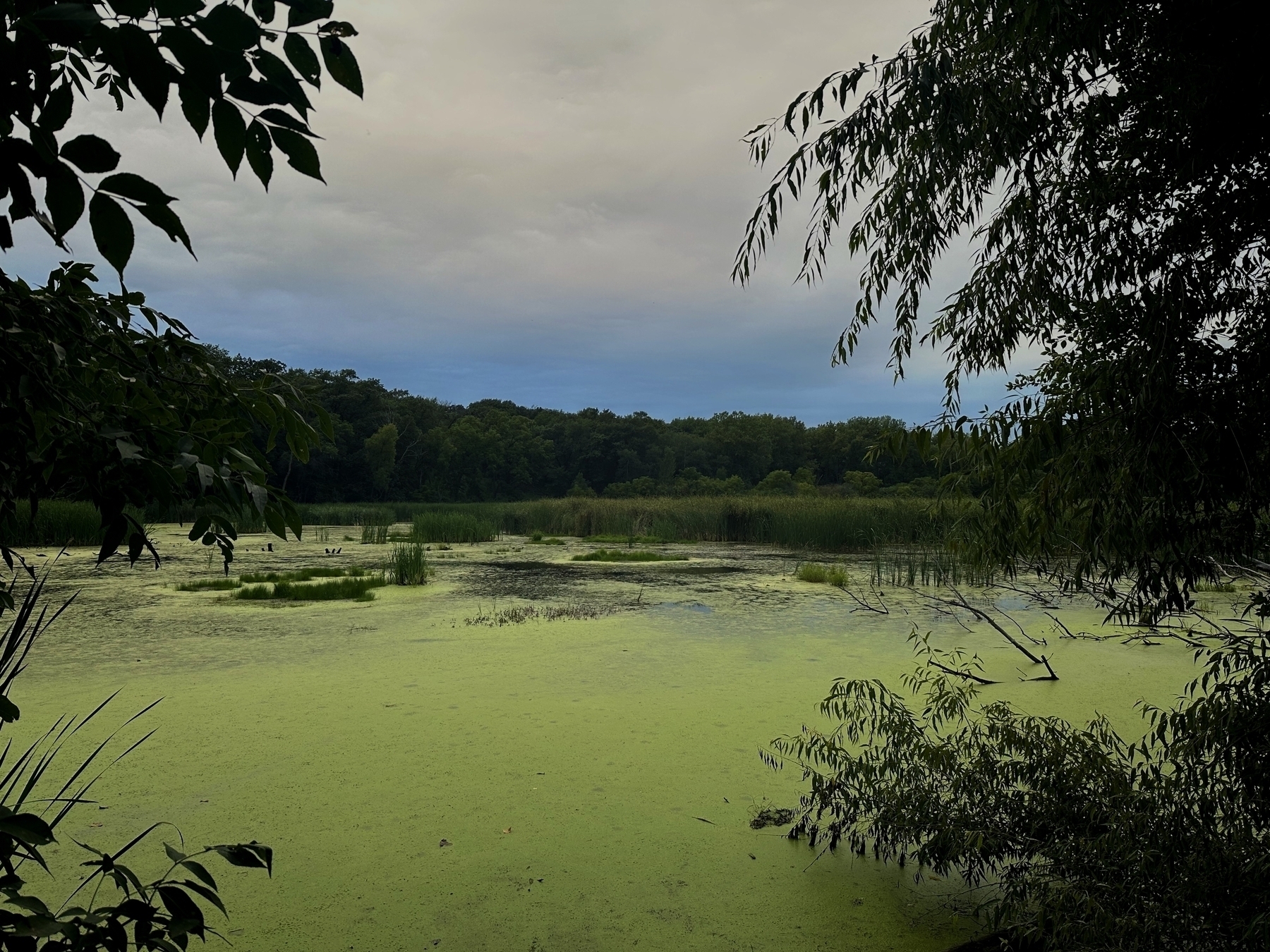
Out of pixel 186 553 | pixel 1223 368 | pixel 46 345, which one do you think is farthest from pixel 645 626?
pixel 186 553

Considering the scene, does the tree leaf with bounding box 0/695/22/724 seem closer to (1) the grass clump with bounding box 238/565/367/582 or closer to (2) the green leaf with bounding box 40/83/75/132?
(2) the green leaf with bounding box 40/83/75/132

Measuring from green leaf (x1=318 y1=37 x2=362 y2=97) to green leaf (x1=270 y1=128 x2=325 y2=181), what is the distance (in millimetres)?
65

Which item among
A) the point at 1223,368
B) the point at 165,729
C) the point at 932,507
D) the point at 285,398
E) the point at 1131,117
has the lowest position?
the point at 165,729

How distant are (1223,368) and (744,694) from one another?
229 cm

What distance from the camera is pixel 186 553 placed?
10.9 metres

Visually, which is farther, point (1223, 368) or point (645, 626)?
point (645, 626)

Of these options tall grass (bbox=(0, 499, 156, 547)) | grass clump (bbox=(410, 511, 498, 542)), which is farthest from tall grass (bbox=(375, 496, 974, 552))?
tall grass (bbox=(0, 499, 156, 547))

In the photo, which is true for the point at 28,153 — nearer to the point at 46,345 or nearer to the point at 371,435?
the point at 46,345

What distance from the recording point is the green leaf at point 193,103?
54 centimetres

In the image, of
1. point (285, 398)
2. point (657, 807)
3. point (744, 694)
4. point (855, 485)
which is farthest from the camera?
point (855, 485)

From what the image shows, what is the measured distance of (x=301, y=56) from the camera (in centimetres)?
62

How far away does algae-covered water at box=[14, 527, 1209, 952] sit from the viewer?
1774 mm

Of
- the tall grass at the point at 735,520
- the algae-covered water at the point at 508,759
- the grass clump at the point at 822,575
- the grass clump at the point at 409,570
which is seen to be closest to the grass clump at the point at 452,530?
the tall grass at the point at 735,520

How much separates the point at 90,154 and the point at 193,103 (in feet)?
0.26
